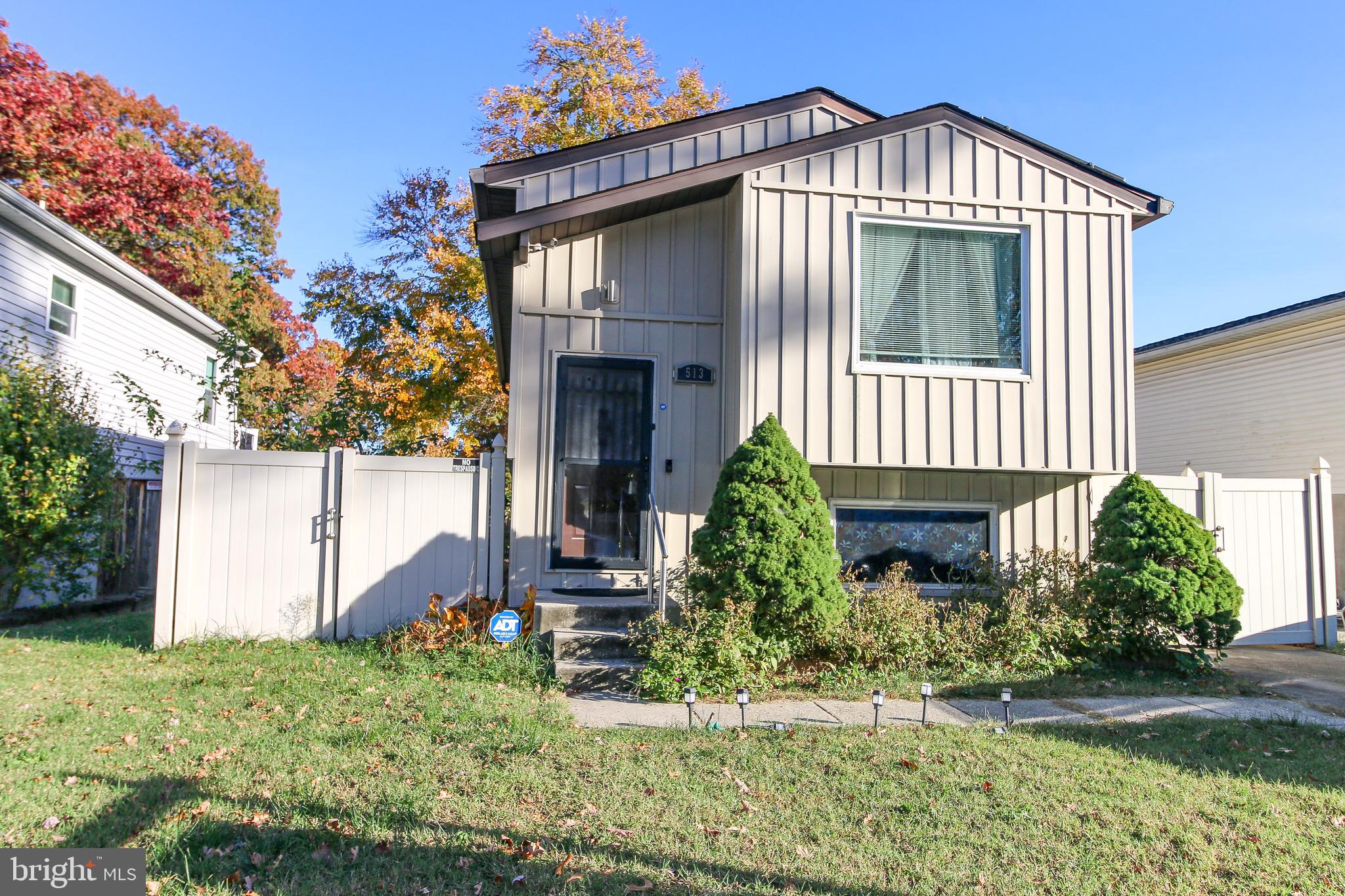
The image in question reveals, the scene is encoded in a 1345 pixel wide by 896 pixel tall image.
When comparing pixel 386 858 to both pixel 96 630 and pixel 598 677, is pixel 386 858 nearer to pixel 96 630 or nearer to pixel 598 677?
pixel 598 677

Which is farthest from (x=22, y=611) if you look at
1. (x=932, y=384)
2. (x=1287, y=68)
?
(x=1287, y=68)

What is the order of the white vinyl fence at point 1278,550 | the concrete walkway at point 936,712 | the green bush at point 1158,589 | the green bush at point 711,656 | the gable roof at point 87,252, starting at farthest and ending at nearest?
the gable roof at point 87,252
the white vinyl fence at point 1278,550
the green bush at point 1158,589
the green bush at point 711,656
the concrete walkway at point 936,712

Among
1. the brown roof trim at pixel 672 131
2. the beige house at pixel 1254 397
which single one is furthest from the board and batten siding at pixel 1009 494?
the beige house at pixel 1254 397

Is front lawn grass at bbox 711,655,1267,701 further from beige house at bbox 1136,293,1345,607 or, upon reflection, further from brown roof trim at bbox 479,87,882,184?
beige house at bbox 1136,293,1345,607

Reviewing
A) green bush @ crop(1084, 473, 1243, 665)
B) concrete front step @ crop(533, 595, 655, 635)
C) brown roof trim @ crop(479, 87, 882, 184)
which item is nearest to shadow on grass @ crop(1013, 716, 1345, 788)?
green bush @ crop(1084, 473, 1243, 665)

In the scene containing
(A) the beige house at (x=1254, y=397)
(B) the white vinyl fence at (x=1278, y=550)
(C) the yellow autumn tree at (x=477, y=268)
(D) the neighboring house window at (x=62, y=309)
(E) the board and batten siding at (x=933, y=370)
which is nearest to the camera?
(E) the board and batten siding at (x=933, y=370)

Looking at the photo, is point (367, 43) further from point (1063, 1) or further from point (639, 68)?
point (1063, 1)

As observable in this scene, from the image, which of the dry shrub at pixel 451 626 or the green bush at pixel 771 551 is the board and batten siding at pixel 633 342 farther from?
the green bush at pixel 771 551

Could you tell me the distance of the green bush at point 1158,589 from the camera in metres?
6.58

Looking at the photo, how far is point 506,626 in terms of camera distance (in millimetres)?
6188

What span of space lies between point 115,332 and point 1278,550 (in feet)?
50.5

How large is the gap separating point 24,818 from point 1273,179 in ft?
42.4

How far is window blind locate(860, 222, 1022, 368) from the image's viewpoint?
7.33 m

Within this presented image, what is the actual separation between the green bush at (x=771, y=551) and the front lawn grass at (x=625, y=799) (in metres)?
1.19
